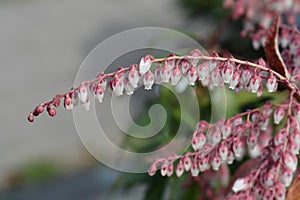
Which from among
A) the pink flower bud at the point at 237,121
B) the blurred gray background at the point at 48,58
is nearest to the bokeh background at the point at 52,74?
the blurred gray background at the point at 48,58

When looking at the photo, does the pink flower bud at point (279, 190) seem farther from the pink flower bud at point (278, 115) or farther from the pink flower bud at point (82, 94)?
the pink flower bud at point (82, 94)

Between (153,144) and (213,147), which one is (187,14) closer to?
(153,144)

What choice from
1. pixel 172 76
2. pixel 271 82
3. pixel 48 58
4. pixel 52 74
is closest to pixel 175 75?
pixel 172 76

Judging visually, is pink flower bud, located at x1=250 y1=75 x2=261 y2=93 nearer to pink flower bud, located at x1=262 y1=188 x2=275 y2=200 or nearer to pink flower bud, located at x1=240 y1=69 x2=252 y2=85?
pink flower bud, located at x1=240 y1=69 x2=252 y2=85

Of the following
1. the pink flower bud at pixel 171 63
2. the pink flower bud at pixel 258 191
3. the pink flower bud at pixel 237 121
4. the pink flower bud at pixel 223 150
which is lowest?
the pink flower bud at pixel 258 191

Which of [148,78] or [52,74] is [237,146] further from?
[52,74]

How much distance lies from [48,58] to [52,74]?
192 millimetres

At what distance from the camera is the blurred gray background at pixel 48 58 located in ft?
12.2

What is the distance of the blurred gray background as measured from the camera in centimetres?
372

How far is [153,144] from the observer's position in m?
1.41

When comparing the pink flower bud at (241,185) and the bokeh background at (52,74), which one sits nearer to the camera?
the pink flower bud at (241,185)

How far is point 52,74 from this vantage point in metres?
4.35

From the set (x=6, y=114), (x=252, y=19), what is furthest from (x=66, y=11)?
(x=252, y=19)

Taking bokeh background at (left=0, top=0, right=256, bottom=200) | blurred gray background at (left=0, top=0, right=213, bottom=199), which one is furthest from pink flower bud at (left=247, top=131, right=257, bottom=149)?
blurred gray background at (left=0, top=0, right=213, bottom=199)
